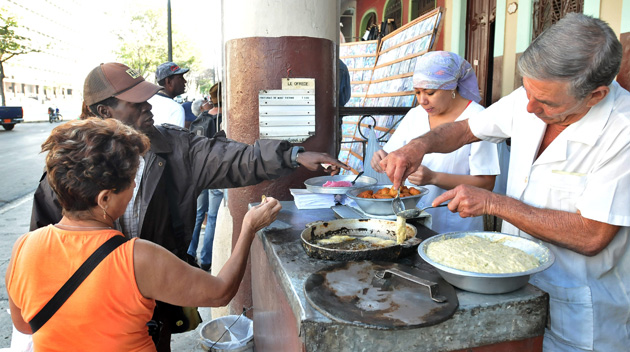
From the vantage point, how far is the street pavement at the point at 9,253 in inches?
143

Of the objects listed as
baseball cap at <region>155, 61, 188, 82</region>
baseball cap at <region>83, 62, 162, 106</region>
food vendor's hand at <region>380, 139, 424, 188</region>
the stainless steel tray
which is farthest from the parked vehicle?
food vendor's hand at <region>380, 139, 424, 188</region>

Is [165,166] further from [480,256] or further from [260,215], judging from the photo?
[480,256]

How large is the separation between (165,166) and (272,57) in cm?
125

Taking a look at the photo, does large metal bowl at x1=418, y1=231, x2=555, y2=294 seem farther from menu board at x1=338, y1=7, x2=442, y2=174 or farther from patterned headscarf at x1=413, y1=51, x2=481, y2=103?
menu board at x1=338, y1=7, x2=442, y2=174

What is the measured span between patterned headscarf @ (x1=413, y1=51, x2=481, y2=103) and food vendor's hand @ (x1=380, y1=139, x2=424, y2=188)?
2.10 feet

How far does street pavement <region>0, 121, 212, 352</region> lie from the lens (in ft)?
11.9

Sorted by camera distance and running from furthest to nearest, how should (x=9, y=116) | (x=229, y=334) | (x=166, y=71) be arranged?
1. (x=9, y=116)
2. (x=166, y=71)
3. (x=229, y=334)

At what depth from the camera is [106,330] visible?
161 cm

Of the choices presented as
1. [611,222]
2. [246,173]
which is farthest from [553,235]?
[246,173]

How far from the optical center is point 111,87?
221 centimetres

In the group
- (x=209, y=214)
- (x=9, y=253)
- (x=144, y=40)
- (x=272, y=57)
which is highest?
(x=144, y=40)

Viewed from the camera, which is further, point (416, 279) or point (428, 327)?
point (416, 279)

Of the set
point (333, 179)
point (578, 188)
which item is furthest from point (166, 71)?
point (578, 188)

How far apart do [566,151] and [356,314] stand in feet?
3.47
